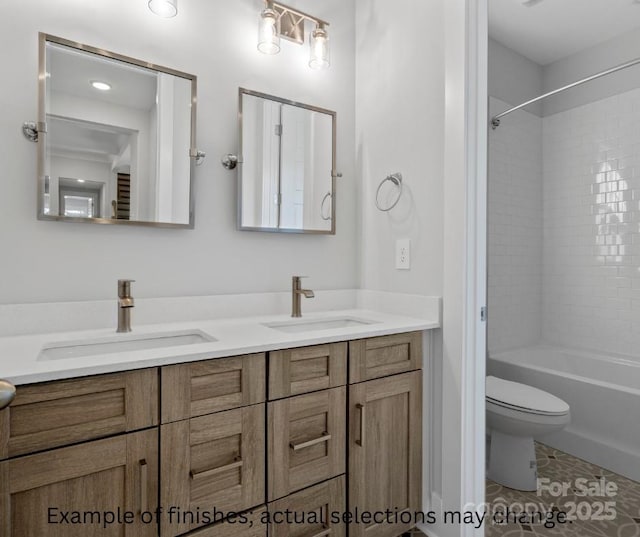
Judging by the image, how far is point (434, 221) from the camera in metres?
1.55

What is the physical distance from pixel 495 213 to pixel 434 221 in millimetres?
1326

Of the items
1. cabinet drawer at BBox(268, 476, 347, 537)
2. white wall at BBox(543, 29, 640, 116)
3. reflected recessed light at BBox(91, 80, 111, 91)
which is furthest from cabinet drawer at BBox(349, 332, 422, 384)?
white wall at BBox(543, 29, 640, 116)

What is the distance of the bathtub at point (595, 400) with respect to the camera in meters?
1.97

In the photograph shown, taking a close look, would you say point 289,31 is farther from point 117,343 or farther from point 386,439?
point 386,439

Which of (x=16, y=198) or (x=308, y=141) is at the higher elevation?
(x=308, y=141)

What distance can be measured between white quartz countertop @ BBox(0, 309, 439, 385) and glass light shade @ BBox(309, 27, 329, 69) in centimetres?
122

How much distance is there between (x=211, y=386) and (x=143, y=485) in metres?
0.27

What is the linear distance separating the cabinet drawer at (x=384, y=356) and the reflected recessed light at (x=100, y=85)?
4.16 ft

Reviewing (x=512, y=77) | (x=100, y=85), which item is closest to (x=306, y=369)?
(x=100, y=85)

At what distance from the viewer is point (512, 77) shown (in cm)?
275

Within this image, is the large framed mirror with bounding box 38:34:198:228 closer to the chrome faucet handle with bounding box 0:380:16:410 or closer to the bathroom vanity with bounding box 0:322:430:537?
the bathroom vanity with bounding box 0:322:430:537

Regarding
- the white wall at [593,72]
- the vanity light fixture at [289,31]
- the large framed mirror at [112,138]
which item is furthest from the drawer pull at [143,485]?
the white wall at [593,72]

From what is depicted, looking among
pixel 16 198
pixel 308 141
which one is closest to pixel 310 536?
pixel 16 198

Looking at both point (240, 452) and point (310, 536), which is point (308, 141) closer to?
point (240, 452)
